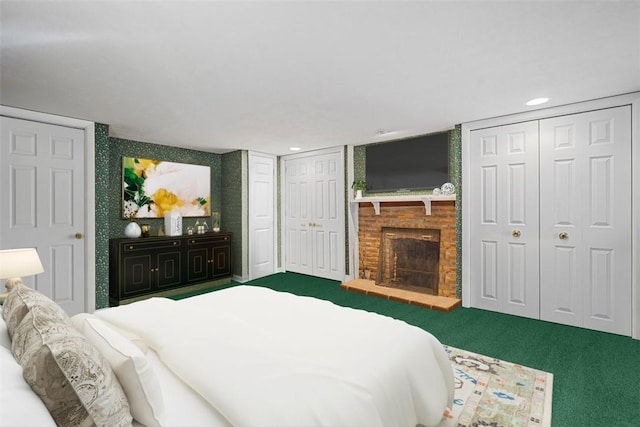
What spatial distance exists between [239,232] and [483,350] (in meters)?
4.19

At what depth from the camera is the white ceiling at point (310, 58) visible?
1760mm

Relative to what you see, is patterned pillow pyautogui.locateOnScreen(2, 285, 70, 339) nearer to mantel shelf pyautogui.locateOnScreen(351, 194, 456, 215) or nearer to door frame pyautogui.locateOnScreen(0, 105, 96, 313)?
door frame pyautogui.locateOnScreen(0, 105, 96, 313)

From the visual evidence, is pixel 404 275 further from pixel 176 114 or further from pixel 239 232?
pixel 176 114

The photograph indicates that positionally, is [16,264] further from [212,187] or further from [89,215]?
[212,187]

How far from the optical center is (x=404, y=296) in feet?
14.2

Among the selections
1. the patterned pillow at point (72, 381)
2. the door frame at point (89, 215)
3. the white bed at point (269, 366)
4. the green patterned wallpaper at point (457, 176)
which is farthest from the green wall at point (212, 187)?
the patterned pillow at point (72, 381)

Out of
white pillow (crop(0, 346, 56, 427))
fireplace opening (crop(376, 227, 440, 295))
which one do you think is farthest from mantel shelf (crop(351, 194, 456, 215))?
white pillow (crop(0, 346, 56, 427))

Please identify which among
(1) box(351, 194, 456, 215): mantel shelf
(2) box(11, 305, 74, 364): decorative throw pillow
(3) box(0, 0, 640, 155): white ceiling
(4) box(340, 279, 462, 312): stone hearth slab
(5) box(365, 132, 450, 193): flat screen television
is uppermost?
(3) box(0, 0, 640, 155): white ceiling

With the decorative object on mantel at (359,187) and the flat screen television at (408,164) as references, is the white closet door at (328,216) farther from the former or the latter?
the flat screen television at (408,164)

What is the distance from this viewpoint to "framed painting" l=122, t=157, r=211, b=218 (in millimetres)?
4789

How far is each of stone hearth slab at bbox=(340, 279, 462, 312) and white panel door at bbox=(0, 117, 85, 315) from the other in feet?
11.8

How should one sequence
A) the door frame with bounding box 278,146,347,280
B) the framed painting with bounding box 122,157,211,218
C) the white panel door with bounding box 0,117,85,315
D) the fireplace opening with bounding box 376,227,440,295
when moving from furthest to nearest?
1. the door frame with bounding box 278,146,347,280
2. the framed painting with bounding box 122,157,211,218
3. the fireplace opening with bounding box 376,227,440,295
4. the white panel door with bounding box 0,117,85,315

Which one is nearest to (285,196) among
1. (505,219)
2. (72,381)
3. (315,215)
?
(315,215)

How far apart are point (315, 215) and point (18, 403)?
5.16m
